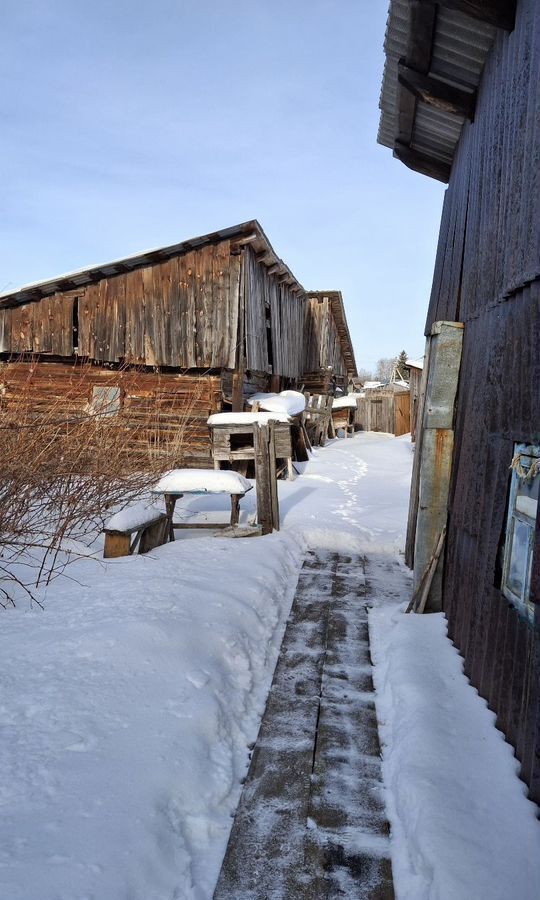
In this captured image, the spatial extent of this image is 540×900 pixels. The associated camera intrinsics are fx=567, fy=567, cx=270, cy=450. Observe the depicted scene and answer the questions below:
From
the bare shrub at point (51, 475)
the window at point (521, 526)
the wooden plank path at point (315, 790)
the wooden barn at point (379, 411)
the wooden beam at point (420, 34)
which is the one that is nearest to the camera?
the wooden plank path at point (315, 790)

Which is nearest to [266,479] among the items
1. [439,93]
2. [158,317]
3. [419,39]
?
[439,93]

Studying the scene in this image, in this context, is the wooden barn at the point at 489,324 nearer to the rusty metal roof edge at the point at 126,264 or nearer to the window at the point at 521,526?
the window at the point at 521,526

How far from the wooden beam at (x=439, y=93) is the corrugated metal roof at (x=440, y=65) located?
0.08 metres

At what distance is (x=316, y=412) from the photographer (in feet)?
67.9

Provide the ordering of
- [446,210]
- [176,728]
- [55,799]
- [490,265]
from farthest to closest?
[446,210] → [490,265] → [176,728] → [55,799]

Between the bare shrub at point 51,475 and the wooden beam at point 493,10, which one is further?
the bare shrub at point 51,475

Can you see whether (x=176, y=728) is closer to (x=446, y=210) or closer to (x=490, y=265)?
(x=490, y=265)

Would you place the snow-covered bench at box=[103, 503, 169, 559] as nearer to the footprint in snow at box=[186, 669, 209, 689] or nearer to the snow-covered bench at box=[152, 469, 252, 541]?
the snow-covered bench at box=[152, 469, 252, 541]

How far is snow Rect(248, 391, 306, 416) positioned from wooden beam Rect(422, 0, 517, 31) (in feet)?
34.2

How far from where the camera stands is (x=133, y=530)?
6574 mm

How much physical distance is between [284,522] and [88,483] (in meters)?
3.61

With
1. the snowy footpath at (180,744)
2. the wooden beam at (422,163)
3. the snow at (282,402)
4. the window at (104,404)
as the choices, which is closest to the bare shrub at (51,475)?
the window at (104,404)

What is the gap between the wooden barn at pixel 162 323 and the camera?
13.6 meters

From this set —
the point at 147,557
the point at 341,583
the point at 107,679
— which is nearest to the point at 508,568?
the point at 107,679
